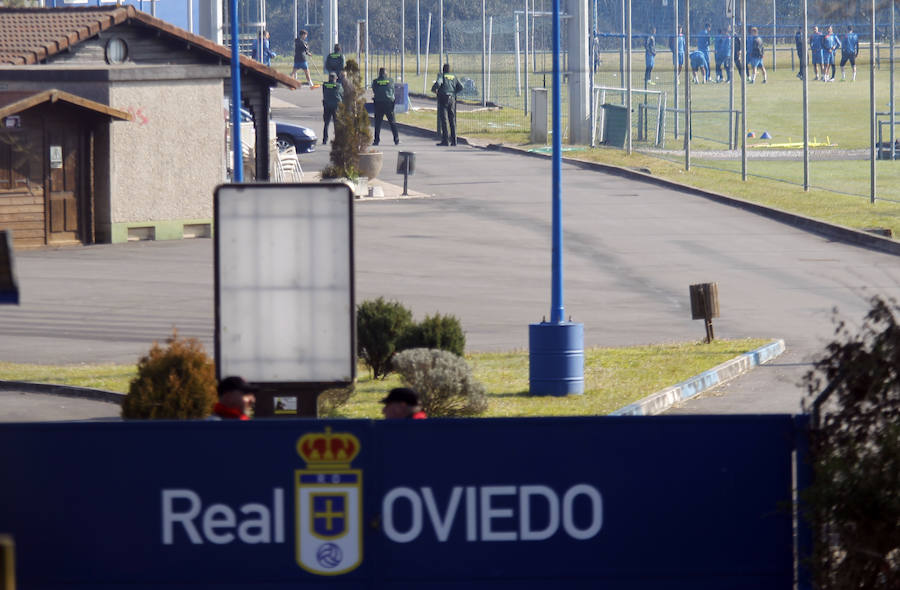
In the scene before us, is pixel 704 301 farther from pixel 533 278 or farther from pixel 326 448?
pixel 326 448

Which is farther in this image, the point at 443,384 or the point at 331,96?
the point at 331,96

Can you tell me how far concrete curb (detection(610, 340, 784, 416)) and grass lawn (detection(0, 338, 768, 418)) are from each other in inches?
6.4

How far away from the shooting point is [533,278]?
2244 cm

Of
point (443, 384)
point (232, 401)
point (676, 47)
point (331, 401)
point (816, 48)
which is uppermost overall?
point (816, 48)

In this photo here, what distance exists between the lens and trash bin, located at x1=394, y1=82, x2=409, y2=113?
180ft

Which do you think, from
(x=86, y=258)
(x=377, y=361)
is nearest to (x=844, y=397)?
(x=377, y=361)

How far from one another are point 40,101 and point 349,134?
32.1 feet

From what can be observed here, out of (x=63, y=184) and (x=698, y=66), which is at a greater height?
(x=698, y=66)

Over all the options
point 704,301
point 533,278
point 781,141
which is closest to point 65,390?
point 704,301

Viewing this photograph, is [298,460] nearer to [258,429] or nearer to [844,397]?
[258,429]

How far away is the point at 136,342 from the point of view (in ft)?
56.5

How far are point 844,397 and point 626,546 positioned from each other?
1341mm

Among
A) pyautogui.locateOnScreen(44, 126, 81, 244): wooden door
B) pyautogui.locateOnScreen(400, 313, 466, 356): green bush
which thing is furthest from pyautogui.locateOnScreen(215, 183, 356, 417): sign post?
pyautogui.locateOnScreen(44, 126, 81, 244): wooden door

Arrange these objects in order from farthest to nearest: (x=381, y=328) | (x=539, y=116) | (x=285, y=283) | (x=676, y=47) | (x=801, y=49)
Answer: (x=539, y=116), (x=676, y=47), (x=801, y=49), (x=381, y=328), (x=285, y=283)
